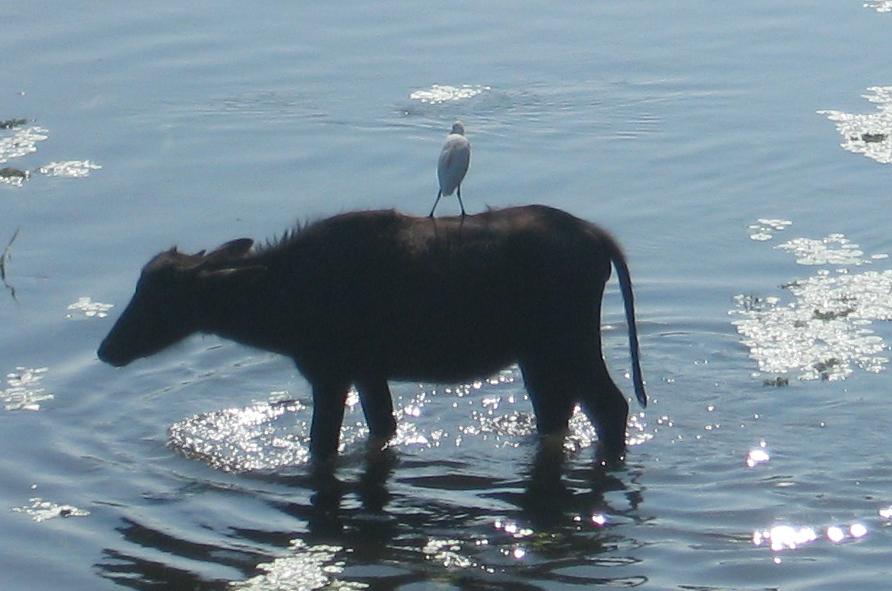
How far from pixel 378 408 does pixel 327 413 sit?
0.33m

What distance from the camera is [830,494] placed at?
31.2 feet

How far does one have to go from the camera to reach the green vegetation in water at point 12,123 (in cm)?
1580

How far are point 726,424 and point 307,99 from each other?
22.0ft

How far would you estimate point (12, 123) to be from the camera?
1584cm

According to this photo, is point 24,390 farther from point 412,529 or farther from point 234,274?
point 412,529

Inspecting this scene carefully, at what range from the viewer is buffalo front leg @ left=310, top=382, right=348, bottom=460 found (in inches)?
406

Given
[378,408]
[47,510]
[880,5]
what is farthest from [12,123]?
[880,5]

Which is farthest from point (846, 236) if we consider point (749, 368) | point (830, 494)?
point (830, 494)

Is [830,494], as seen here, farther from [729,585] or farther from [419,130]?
[419,130]

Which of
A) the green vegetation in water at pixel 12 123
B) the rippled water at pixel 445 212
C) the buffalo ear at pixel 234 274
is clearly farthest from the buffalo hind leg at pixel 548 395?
the green vegetation in water at pixel 12 123

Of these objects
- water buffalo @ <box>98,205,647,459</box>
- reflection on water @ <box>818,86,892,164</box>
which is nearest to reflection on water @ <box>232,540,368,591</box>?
water buffalo @ <box>98,205,647,459</box>

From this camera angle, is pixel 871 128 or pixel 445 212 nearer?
pixel 445 212

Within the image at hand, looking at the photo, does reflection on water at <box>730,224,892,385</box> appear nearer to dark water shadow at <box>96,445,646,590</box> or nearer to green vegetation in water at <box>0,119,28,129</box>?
dark water shadow at <box>96,445,646,590</box>

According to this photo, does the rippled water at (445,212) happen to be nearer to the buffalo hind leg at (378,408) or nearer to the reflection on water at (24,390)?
the reflection on water at (24,390)
